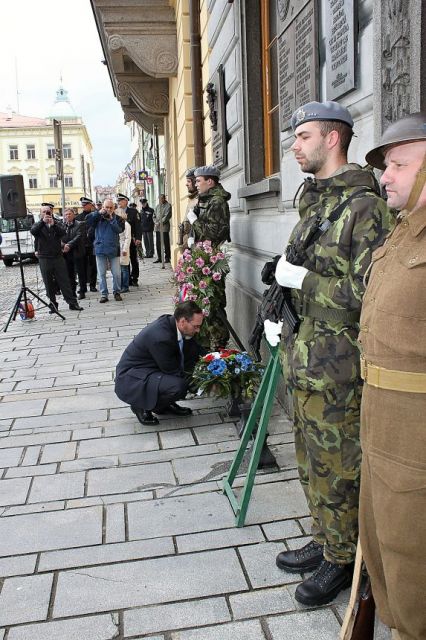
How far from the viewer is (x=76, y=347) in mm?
7973

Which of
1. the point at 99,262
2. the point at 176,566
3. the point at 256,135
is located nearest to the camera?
the point at 176,566

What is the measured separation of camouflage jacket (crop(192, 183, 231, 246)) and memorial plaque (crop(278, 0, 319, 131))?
1529mm

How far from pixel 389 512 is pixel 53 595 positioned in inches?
65.1

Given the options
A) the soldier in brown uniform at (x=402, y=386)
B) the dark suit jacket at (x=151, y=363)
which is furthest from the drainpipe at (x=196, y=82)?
the soldier in brown uniform at (x=402, y=386)

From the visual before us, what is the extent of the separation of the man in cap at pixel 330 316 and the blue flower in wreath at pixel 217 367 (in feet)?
6.06

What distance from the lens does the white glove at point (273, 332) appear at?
2943mm

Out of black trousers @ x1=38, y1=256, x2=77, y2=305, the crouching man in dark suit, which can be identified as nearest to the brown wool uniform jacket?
the crouching man in dark suit

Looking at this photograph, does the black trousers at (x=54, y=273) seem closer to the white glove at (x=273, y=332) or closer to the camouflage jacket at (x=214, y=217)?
the camouflage jacket at (x=214, y=217)

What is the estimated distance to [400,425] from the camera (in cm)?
176

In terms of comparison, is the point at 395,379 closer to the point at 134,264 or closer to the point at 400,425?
the point at 400,425

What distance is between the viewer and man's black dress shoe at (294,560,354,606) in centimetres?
260

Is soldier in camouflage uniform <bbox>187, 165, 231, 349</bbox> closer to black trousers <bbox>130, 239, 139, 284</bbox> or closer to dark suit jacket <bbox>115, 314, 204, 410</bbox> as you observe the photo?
dark suit jacket <bbox>115, 314, 204, 410</bbox>

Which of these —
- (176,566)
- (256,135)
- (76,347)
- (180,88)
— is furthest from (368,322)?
(180,88)

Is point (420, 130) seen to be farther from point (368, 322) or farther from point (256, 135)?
point (256, 135)
